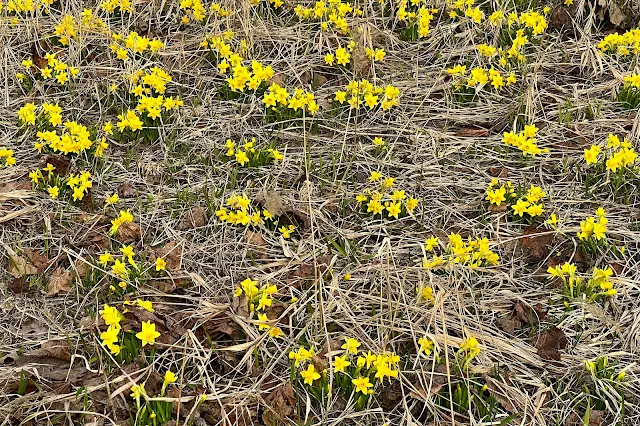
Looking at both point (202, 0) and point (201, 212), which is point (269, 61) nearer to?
point (202, 0)

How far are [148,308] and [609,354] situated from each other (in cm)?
193

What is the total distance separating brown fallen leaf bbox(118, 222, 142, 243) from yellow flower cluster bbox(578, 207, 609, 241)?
2.14 metres

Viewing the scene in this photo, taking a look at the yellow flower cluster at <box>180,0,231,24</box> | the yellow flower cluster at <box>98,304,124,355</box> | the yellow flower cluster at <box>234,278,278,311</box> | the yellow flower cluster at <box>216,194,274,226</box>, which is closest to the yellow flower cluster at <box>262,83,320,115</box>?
the yellow flower cluster at <box>216,194,274,226</box>

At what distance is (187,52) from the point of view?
4809mm

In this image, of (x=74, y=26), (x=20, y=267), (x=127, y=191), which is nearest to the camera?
(x=20, y=267)

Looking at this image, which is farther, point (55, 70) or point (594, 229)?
point (55, 70)

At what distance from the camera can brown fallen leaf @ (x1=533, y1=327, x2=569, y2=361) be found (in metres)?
2.92

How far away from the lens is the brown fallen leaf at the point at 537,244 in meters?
3.39

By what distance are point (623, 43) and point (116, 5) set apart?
11.5ft

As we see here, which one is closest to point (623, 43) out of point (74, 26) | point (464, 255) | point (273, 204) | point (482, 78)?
point (482, 78)

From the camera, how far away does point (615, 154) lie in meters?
3.60

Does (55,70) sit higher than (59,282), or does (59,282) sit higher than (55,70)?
(55,70)

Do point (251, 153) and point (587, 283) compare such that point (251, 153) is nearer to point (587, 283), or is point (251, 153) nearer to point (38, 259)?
point (38, 259)

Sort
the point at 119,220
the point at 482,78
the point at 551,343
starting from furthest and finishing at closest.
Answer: the point at 482,78
the point at 119,220
the point at 551,343
